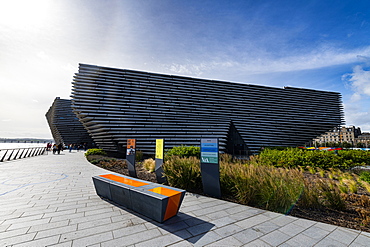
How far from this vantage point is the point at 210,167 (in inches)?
208

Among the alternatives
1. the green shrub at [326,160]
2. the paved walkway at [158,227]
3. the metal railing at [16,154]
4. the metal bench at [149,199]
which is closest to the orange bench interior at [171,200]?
the metal bench at [149,199]

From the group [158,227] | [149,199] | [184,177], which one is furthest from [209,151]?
[158,227]

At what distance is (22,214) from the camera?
3.95 m

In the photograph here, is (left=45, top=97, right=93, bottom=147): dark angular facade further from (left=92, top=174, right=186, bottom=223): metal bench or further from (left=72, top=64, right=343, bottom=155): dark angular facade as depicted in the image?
(left=92, top=174, right=186, bottom=223): metal bench

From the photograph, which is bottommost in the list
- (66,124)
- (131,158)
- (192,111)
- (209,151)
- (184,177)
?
(184,177)

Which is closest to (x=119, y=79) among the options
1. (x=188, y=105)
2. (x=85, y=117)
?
(x=85, y=117)

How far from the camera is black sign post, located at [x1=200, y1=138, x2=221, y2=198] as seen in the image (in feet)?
17.0

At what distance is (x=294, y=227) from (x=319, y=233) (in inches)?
14.3

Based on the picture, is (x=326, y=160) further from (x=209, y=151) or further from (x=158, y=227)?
(x=158, y=227)

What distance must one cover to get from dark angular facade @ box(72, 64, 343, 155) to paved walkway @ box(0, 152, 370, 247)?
1553 centimetres

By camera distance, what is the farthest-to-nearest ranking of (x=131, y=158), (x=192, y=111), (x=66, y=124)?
1. (x=66, y=124)
2. (x=192, y=111)
3. (x=131, y=158)

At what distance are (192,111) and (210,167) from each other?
17305 millimetres

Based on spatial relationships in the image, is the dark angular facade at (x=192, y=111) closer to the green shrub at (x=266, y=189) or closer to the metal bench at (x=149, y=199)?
the metal bench at (x=149, y=199)

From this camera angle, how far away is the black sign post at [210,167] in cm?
520
